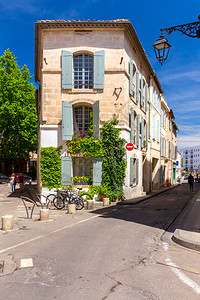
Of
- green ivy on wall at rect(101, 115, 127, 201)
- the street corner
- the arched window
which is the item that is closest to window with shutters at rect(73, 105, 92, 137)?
green ivy on wall at rect(101, 115, 127, 201)

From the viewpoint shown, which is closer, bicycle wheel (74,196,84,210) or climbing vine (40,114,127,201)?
bicycle wheel (74,196,84,210)

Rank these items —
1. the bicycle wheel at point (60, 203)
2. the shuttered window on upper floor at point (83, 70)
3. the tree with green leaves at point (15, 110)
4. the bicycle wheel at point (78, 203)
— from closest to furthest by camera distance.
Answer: the bicycle wheel at point (78, 203) → the bicycle wheel at point (60, 203) → the shuttered window on upper floor at point (83, 70) → the tree with green leaves at point (15, 110)

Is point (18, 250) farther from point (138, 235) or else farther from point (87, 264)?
point (138, 235)

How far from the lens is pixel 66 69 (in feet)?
56.3

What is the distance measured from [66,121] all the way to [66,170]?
2.66 meters

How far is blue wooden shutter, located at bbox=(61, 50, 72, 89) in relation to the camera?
17172mm

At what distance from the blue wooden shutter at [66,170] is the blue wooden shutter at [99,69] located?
430 centimetres

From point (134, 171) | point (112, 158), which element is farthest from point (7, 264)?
point (134, 171)

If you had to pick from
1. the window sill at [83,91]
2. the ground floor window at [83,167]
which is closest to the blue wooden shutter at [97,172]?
the ground floor window at [83,167]

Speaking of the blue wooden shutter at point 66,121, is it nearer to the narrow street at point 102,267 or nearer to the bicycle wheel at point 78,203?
the bicycle wheel at point 78,203

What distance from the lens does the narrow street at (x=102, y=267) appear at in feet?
14.1

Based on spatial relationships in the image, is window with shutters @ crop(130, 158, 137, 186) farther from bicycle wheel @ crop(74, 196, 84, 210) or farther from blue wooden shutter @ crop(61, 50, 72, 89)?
blue wooden shutter @ crop(61, 50, 72, 89)

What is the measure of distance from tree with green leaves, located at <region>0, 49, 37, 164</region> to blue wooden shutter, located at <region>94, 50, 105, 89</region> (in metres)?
16.7

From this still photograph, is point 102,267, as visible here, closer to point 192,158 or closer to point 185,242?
point 185,242
